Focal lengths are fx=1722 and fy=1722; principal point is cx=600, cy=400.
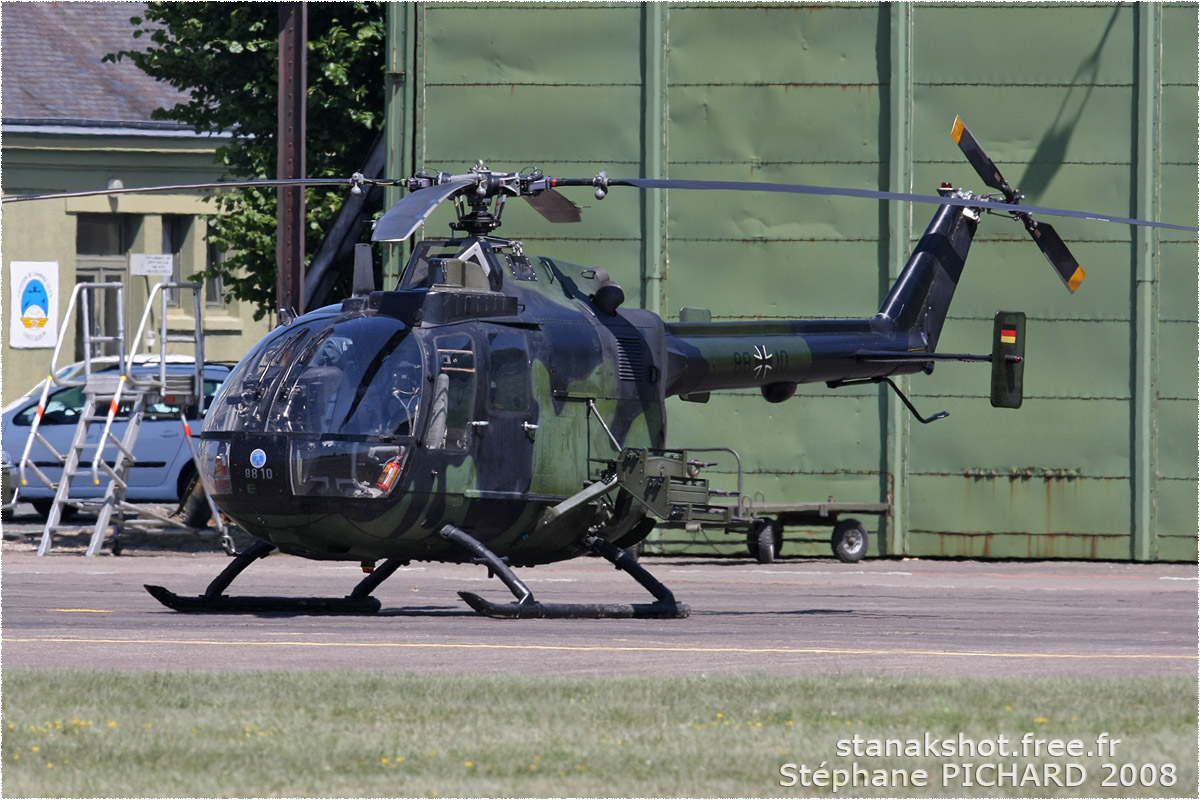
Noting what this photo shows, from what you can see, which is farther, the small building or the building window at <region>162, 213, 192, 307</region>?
the building window at <region>162, 213, 192, 307</region>

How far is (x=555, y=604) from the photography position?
45.2 feet

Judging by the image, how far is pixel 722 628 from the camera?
44.8ft

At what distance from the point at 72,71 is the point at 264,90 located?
42.4 ft

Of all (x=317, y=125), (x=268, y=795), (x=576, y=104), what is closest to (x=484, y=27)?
(x=576, y=104)

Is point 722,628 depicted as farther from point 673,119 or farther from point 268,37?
point 268,37

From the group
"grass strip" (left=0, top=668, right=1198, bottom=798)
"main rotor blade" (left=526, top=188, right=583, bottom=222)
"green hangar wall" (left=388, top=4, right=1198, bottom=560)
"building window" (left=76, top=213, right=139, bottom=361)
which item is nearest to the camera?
"grass strip" (left=0, top=668, right=1198, bottom=798)

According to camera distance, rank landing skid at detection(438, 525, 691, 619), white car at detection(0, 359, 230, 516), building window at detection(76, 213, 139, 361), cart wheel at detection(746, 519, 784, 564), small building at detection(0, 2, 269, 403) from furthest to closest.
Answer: building window at detection(76, 213, 139, 361) → small building at detection(0, 2, 269, 403) → white car at detection(0, 359, 230, 516) → cart wheel at detection(746, 519, 784, 564) → landing skid at detection(438, 525, 691, 619)

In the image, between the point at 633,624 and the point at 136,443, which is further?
the point at 136,443

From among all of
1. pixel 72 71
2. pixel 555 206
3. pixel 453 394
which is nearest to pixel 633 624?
pixel 453 394

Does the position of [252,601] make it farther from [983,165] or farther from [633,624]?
[983,165]

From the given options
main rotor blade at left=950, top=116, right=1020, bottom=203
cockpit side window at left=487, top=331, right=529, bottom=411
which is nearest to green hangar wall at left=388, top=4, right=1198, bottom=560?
main rotor blade at left=950, top=116, right=1020, bottom=203

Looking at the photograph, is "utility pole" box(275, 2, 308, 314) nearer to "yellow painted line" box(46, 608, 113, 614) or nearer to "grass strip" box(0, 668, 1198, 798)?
"yellow painted line" box(46, 608, 113, 614)

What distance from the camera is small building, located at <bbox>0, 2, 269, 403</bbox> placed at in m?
36.3

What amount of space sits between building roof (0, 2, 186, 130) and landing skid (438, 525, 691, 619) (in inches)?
1025
